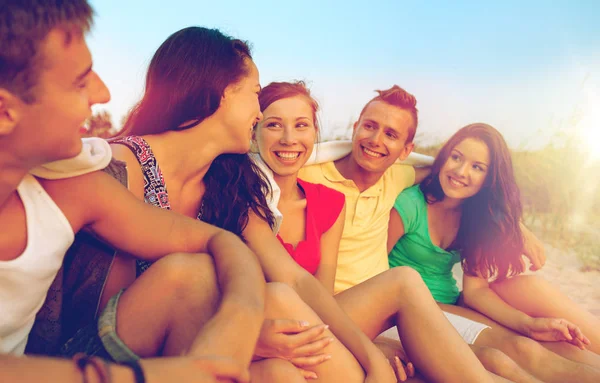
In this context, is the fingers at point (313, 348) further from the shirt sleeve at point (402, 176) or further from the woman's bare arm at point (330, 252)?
the shirt sleeve at point (402, 176)

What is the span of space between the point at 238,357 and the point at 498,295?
2586 millimetres

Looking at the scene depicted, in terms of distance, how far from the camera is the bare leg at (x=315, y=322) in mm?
1939

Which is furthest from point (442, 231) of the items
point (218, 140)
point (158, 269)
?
point (158, 269)

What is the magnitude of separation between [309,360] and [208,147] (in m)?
1.13

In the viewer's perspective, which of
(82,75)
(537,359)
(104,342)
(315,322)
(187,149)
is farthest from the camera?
(537,359)

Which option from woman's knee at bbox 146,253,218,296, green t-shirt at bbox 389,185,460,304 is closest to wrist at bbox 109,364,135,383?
woman's knee at bbox 146,253,218,296

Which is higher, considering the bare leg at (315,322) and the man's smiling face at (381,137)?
the man's smiling face at (381,137)

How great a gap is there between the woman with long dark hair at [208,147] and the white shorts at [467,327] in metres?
1.14

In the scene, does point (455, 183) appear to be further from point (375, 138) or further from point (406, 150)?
point (375, 138)

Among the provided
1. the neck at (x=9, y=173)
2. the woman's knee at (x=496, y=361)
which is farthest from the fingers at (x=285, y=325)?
the woman's knee at (x=496, y=361)

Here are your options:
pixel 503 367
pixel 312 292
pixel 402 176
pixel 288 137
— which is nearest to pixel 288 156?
pixel 288 137

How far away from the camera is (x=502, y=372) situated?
8.73 feet

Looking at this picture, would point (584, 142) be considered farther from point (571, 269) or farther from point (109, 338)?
point (109, 338)

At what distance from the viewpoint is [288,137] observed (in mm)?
3035
